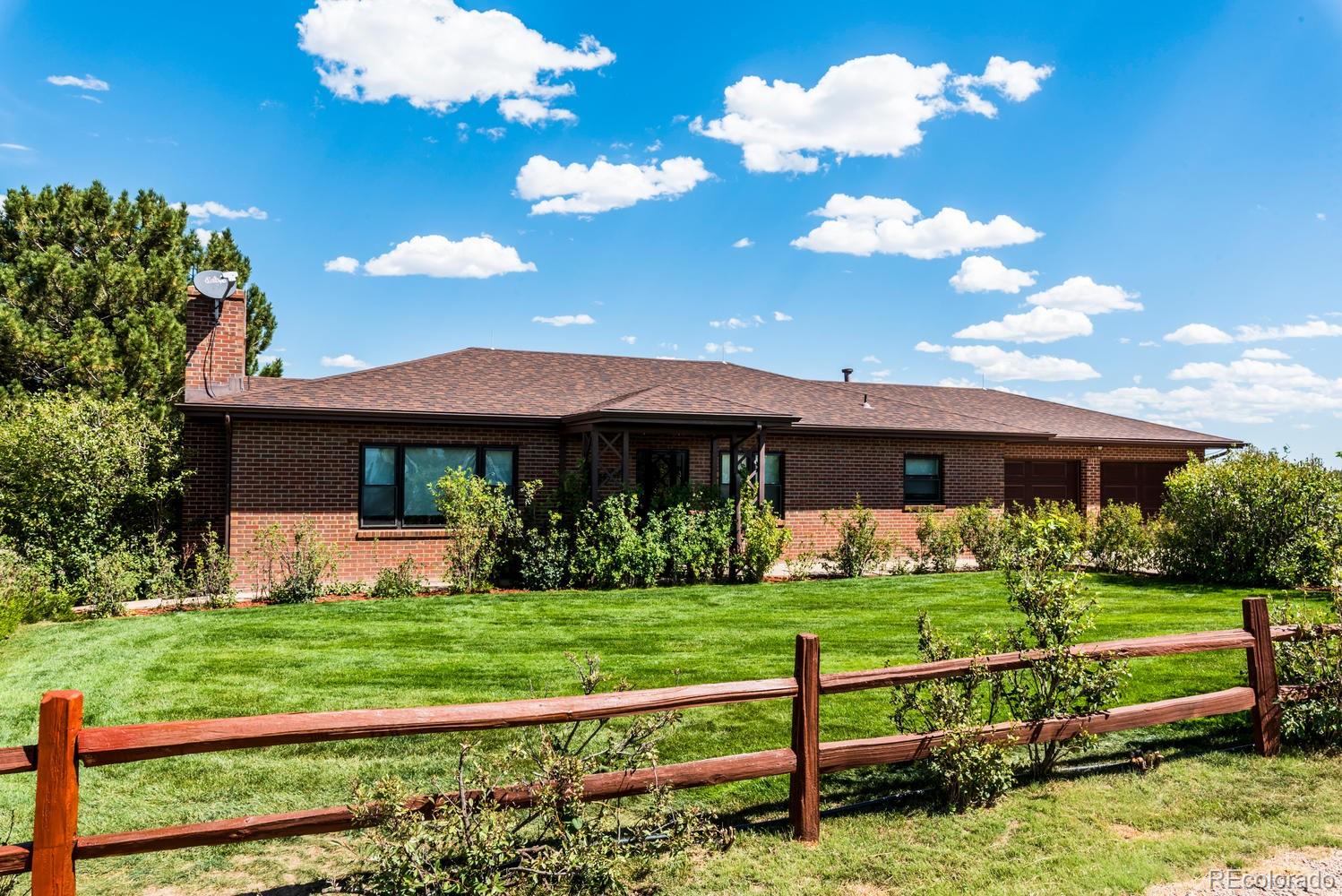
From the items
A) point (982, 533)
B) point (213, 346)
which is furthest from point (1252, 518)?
point (213, 346)

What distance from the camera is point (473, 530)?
14789 mm

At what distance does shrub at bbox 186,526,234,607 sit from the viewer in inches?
528

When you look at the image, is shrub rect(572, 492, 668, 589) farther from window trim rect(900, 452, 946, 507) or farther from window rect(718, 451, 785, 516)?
window trim rect(900, 452, 946, 507)

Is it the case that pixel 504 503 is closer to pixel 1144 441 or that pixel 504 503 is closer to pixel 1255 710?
pixel 1255 710

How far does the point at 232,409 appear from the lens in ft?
A: 47.1

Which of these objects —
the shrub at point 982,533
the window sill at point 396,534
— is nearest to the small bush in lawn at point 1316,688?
the shrub at point 982,533

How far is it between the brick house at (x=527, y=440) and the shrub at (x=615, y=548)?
0.73 metres

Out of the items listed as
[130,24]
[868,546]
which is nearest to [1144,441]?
[868,546]

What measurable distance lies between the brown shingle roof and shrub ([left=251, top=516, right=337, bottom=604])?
2129 mm

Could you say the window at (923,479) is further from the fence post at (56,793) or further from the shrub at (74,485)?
the fence post at (56,793)

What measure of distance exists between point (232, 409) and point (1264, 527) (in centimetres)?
1802

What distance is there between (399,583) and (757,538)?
6.42 meters

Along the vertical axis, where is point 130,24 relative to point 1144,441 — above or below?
above

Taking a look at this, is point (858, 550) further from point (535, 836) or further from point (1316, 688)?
point (535, 836)
